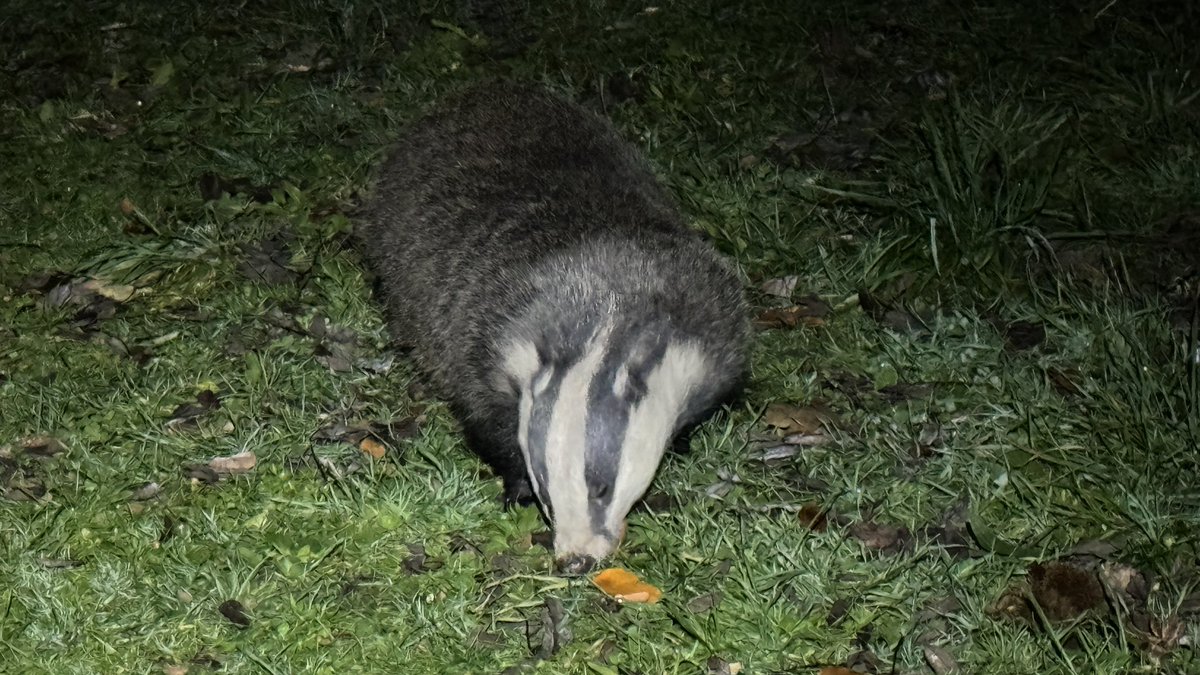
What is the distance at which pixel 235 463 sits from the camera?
451 cm

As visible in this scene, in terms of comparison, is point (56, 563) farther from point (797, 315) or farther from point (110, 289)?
point (797, 315)

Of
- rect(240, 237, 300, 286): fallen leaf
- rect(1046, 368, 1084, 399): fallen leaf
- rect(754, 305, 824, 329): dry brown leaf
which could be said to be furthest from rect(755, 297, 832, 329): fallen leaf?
rect(240, 237, 300, 286): fallen leaf

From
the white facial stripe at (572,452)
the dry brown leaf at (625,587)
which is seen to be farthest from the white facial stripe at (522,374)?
the dry brown leaf at (625,587)

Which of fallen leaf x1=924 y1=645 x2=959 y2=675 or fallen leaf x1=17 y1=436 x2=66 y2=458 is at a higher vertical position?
fallen leaf x1=924 y1=645 x2=959 y2=675

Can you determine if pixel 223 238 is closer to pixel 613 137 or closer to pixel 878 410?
pixel 613 137

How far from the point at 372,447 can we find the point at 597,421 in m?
1.31

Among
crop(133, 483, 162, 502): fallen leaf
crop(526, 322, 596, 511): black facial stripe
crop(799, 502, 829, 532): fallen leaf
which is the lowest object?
crop(133, 483, 162, 502): fallen leaf

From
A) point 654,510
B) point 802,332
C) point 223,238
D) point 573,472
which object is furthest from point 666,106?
point 573,472

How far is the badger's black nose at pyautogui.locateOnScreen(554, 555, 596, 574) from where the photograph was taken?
12.8 ft

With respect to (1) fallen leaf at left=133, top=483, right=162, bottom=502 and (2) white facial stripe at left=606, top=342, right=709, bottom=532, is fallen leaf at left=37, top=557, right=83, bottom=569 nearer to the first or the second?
(1) fallen leaf at left=133, top=483, right=162, bottom=502

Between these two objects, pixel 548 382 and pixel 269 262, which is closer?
pixel 548 382

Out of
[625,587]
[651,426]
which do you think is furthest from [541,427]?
[625,587]

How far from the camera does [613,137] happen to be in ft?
17.1

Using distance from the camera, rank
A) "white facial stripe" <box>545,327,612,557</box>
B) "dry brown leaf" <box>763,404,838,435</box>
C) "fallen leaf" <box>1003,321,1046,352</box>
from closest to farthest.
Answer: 1. "white facial stripe" <box>545,327,612,557</box>
2. "dry brown leaf" <box>763,404,838,435</box>
3. "fallen leaf" <box>1003,321,1046,352</box>
